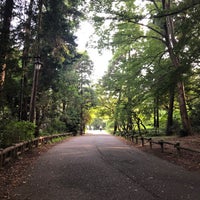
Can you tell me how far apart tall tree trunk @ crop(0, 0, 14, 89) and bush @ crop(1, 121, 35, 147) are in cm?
207

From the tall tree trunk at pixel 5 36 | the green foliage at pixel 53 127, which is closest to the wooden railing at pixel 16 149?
the tall tree trunk at pixel 5 36

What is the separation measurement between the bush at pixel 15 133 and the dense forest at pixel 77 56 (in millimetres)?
41

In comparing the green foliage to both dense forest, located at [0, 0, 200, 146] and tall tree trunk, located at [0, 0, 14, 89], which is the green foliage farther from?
tall tree trunk, located at [0, 0, 14, 89]

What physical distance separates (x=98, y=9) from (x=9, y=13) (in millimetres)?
7565

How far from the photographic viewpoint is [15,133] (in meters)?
10.6

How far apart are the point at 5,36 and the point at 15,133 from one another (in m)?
4.28

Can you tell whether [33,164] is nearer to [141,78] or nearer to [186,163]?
[186,163]

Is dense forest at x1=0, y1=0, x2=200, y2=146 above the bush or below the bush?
above

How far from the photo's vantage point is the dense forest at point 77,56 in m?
10.1

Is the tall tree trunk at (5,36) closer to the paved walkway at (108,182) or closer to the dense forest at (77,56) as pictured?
the dense forest at (77,56)

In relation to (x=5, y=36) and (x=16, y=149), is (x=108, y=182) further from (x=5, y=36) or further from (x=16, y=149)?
(x=5, y=36)

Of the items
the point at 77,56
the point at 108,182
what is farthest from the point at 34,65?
the point at 108,182

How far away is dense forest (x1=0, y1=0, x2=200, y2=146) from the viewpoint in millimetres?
10102

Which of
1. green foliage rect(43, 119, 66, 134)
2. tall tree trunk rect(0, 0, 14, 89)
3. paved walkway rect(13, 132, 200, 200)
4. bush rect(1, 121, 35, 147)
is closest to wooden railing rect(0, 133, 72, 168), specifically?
bush rect(1, 121, 35, 147)
